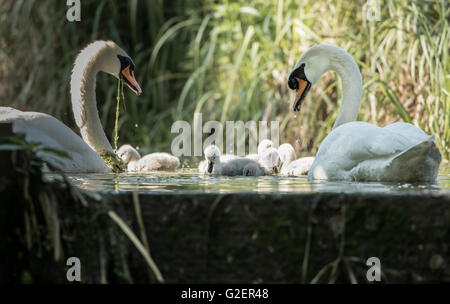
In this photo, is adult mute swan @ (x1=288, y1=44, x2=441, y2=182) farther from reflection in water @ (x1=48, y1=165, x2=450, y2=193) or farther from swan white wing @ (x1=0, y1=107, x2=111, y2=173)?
swan white wing @ (x1=0, y1=107, x2=111, y2=173)

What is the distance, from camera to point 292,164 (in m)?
4.09

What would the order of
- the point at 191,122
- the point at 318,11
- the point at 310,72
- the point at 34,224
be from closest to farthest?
the point at 34,224 < the point at 310,72 < the point at 318,11 < the point at 191,122

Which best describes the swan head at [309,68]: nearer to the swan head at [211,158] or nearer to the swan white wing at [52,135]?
the swan head at [211,158]

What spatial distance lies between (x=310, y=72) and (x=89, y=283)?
2472mm

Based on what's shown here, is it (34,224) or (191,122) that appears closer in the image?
(34,224)

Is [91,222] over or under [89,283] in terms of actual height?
over

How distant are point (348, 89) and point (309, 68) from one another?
0.86 ft

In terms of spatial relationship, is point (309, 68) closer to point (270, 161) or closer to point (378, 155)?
point (270, 161)

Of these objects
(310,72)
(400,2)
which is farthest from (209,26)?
(310,72)

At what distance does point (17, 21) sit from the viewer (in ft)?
24.6

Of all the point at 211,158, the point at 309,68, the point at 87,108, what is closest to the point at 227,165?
the point at 211,158

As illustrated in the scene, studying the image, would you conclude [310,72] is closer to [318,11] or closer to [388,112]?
[388,112]
